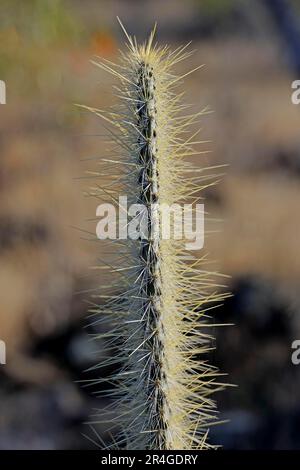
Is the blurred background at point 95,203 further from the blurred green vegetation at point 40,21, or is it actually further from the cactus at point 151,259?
the cactus at point 151,259

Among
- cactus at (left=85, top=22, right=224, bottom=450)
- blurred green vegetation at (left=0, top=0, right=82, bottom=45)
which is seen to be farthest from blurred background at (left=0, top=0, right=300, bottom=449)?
cactus at (left=85, top=22, right=224, bottom=450)

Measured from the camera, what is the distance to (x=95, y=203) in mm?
2543

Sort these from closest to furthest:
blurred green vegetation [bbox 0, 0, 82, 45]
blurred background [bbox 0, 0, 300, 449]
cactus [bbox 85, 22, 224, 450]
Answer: cactus [bbox 85, 22, 224, 450], blurred background [bbox 0, 0, 300, 449], blurred green vegetation [bbox 0, 0, 82, 45]

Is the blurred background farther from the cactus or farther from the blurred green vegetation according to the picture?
the cactus

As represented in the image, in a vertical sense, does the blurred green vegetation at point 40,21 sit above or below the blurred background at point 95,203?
above

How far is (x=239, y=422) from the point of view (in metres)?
2.26

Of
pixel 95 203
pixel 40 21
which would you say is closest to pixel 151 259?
pixel 95 203

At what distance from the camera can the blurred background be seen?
2342 mm

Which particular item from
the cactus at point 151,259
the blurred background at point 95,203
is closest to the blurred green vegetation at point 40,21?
the blurred background at point 95,203

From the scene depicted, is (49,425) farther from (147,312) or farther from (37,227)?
(147,312)

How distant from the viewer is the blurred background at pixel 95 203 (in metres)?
2.34

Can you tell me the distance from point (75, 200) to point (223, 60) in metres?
0.73

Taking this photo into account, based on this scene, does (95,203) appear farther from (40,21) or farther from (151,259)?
(151,259)

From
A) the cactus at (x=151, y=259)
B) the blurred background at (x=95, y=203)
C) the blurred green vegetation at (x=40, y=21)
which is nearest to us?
the cactus at (x=151, y=259)
